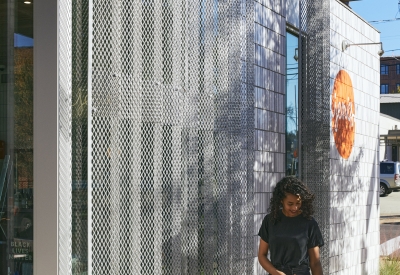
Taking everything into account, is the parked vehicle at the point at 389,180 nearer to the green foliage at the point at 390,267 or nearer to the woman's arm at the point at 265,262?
the green foliage at the point at 390,267

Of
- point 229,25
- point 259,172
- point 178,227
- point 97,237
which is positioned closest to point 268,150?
point 259,172

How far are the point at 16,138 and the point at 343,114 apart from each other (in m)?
6.23

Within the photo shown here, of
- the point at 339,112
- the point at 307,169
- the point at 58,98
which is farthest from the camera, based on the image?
the point at 339,112

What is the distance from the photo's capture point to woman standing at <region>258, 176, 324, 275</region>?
528 centimetres

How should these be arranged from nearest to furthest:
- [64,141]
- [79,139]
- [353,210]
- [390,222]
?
[64,141]
[79,139]
[353,210]
[390,222]

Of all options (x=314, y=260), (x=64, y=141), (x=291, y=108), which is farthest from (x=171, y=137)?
(x=291, y=108)

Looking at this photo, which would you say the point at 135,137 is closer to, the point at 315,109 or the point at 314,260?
the point at 314,260

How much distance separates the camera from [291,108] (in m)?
8.20

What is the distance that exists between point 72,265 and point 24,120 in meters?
0.95

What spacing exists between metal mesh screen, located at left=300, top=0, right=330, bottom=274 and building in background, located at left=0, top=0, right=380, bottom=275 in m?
0.72

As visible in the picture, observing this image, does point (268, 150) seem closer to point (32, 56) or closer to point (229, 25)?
point (229, 25)

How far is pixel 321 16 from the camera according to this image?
8.37 metres

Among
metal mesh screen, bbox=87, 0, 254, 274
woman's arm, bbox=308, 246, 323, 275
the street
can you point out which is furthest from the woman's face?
the street

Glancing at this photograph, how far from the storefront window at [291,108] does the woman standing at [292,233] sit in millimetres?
2715
